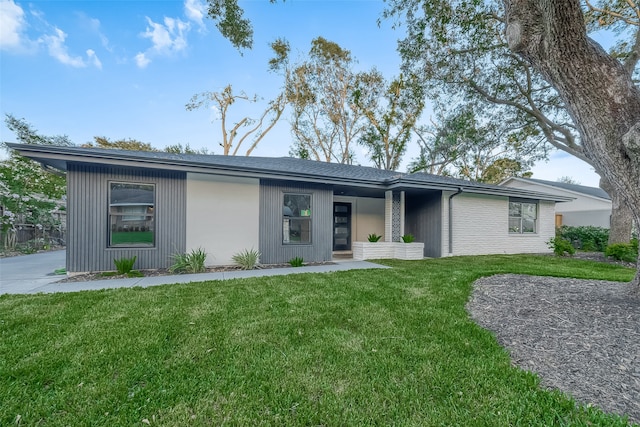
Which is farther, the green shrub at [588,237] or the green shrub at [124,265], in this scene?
the green shrub at [588,237]

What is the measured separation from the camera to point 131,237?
6469mm

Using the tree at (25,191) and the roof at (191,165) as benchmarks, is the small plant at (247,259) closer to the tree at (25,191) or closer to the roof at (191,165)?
the roof at (191,165)

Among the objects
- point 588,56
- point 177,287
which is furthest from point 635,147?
point 177,287

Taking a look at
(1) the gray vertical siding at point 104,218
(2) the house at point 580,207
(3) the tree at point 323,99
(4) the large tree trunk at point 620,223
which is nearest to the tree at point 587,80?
(1) the gray vertical siding at point 104,218

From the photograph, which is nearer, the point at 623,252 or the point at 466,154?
the point at 623,252

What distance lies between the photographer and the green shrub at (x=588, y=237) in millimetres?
11797

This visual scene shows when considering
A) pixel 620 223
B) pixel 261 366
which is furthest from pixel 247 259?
pixel 620 223

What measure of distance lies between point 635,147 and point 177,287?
6384 mm

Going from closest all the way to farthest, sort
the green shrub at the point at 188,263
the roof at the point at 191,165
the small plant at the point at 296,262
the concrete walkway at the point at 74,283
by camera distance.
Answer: the concrete walkway at the point at 74,283
the roof at the point at 191,165
the green shrub at the point at 188,263
the small plant at the point at 296,262

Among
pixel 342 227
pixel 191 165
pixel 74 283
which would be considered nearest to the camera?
pixel 74 283

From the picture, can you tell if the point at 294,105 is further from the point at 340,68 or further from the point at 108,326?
the point at 108,326

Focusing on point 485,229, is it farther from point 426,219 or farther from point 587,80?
point 587,80

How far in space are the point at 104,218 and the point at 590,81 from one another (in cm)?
868

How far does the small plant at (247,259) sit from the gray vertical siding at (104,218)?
Answer: 136 centimetres
